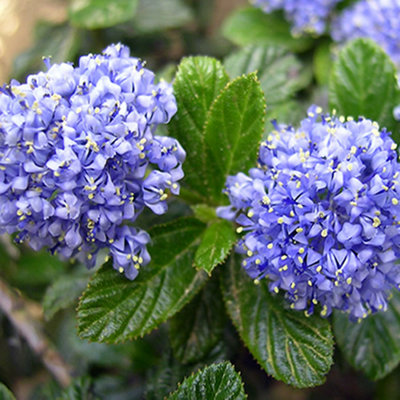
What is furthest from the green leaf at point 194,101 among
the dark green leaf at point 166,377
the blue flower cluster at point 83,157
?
the dark green leaf at point 166,377

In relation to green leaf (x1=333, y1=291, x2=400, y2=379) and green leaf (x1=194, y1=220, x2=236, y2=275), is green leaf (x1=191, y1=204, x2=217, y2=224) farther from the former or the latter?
green leaf (x1=333, y1=291, x2=400, y2=379)

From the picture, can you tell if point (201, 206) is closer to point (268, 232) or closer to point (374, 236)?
point (268, 232)

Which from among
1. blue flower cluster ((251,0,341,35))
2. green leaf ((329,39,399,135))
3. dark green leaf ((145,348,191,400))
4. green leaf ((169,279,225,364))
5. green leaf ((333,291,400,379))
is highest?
blue flower cluster ((251,0,341,35))

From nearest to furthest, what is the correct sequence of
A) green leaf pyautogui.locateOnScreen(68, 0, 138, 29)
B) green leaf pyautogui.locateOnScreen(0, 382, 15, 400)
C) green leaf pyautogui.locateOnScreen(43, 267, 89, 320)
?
1. green leaf pyautogui.locateOnScreen(0, 382, 15, 400)
2. green leaf pyautogui.locateOnScreen(43, 267, 89, 320)
3. green leaf pyautogui.locateOnScreen(68, 0, 138, 29)

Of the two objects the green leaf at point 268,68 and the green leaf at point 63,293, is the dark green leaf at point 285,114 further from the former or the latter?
the green leaf at point 63,293

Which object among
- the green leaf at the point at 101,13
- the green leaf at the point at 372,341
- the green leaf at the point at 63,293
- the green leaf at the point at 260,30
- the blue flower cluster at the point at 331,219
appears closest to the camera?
the blue flower cluster at the point at 331,219

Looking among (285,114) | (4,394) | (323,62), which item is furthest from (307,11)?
(4,394)

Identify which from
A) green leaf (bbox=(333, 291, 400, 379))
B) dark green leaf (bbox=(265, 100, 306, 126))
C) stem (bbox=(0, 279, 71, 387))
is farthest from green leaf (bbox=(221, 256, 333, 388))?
stem (bbox=(0, 279, 71, 387))
